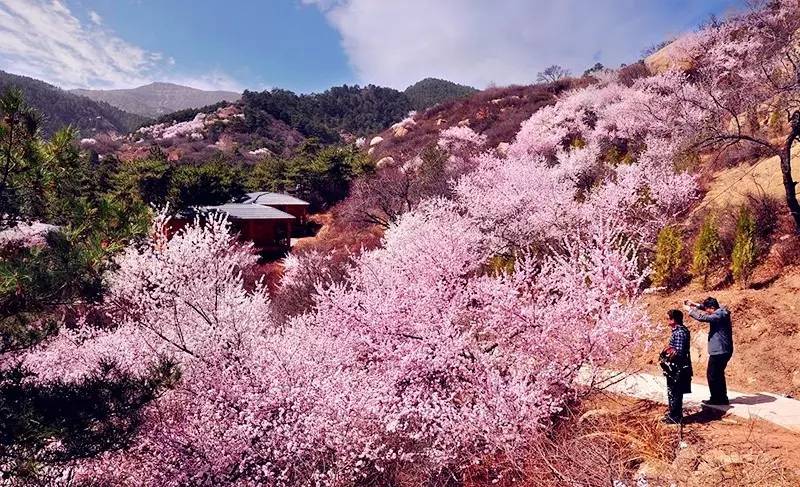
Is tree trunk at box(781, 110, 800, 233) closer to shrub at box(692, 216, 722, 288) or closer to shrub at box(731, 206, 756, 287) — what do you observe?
shrub at box(731, 206, 756, 287)

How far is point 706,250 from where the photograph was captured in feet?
42.6

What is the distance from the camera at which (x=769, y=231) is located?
13.0m

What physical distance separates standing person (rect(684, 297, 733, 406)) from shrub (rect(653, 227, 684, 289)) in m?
6.72

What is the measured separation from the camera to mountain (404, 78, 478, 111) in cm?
11784

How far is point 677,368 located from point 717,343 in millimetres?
1139

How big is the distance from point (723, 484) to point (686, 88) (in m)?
30.2

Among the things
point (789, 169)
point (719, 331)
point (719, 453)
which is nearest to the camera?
point (719, 453)

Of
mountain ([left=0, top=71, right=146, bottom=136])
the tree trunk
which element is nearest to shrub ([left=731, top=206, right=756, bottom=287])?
the tree trunk

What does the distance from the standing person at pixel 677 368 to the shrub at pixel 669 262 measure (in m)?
7.39

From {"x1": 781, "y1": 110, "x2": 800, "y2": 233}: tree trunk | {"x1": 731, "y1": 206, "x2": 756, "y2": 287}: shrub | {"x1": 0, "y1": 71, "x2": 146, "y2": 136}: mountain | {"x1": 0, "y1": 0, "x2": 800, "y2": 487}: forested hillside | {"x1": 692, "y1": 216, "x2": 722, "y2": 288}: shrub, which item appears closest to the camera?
{"x1": 0, "y1": 0, "x2": 800, "y2": 487}: forested hillside

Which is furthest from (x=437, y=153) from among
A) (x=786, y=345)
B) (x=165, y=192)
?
(x=786, y=345)

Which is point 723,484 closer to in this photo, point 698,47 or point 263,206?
point 263,206

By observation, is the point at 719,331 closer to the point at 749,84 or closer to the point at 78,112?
the point at 749,84

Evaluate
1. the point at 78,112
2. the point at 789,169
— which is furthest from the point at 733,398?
the point at 78,112
